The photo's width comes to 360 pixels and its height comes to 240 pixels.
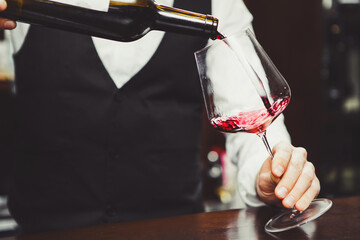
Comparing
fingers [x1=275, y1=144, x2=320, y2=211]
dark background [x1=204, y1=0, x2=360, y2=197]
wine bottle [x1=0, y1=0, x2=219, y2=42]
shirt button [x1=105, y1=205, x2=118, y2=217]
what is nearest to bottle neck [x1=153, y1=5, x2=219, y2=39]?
wine bottle [x1=0, y1=0, x2=219, y2=42]

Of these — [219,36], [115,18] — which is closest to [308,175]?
[219,36]

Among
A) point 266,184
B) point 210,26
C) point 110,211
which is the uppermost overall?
point 210,26

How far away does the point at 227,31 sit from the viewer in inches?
49.6

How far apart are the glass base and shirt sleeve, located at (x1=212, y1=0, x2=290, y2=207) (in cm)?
19

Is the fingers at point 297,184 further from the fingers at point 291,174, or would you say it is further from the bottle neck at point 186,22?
the bottle neck at point 186,22

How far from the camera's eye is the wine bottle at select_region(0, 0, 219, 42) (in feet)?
2.21

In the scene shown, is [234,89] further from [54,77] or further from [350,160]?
[350,160]

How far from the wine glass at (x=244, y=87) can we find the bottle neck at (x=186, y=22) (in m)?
0.05

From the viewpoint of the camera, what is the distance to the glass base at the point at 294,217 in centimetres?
79

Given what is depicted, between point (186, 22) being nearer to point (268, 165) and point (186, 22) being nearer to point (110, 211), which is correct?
point (268, 165)

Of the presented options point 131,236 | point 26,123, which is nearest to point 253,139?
point 131,236

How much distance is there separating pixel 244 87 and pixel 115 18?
10.2 inches

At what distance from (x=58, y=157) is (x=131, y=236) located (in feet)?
1.63

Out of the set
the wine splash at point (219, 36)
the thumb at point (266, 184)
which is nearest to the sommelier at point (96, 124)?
the thumb at point (266, 184)
